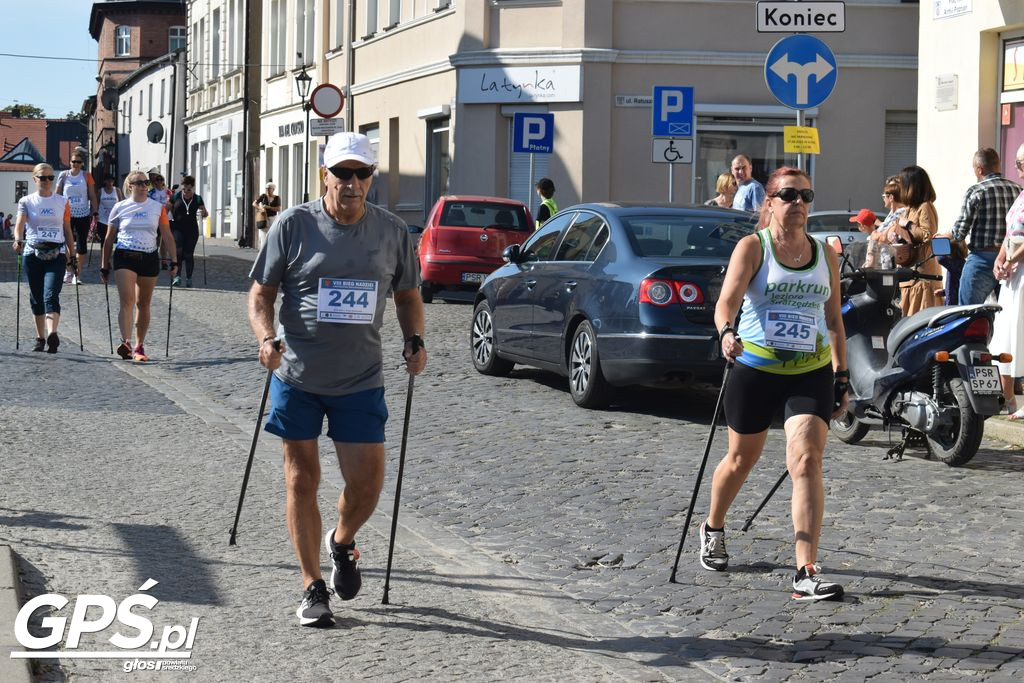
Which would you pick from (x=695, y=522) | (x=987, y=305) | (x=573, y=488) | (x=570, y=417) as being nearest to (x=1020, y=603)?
→ (x=695, y=522)

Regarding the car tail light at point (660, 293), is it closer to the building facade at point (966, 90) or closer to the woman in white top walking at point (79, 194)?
the building facade at point (966, 90)

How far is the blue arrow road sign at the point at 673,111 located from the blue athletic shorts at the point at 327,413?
15.2 metres

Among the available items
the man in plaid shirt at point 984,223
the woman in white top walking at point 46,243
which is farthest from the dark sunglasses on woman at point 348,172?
the woman in white top walking at point 46,243

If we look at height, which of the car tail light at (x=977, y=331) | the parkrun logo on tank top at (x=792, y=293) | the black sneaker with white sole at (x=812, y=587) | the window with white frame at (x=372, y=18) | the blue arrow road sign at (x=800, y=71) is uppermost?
the window with white frame at (x=372, y=18)

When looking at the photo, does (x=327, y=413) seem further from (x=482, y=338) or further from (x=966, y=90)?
(x=966, y=90)

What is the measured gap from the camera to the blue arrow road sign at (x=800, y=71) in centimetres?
1522

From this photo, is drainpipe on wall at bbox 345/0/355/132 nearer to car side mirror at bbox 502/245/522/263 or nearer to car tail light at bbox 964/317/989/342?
car side mirror at bbox 502/245/522/263

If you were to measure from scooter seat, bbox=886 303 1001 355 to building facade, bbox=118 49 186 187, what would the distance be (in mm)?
47227

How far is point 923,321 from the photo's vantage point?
35.1 ft

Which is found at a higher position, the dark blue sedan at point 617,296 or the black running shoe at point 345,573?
the dark blue sedan at point 617,296

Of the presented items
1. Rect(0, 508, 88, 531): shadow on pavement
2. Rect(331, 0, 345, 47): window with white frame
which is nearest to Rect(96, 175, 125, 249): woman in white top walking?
Rect(331, 0, 345, 47): window with white frame

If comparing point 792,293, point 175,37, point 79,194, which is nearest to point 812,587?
point 792,293

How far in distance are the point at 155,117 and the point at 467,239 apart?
182 feet

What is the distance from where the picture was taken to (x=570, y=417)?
12492 millimetres
